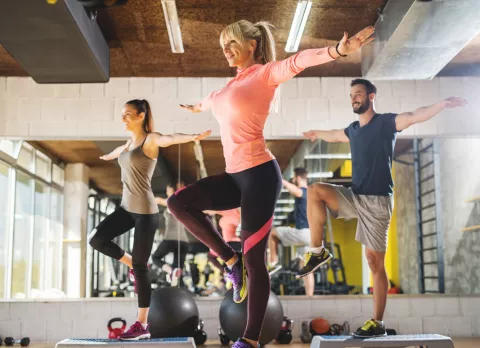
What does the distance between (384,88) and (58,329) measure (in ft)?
14.8

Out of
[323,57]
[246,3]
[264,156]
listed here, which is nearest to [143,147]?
[246,3]

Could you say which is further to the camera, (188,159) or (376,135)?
(188,159)

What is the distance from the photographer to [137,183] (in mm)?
5152

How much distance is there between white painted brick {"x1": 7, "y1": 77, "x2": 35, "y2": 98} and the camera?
7.07m

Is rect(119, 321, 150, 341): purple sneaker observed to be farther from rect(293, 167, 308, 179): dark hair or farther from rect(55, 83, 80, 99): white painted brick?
rect(55, 83, 80, 99): white painted brick

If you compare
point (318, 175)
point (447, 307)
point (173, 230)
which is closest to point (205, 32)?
point (318, 175)

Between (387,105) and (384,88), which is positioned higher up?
(384,88)

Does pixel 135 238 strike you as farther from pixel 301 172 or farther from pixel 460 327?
pixel 460 327

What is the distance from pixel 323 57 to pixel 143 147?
7.69ft

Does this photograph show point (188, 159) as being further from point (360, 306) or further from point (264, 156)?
point (264, 156)

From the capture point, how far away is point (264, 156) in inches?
146

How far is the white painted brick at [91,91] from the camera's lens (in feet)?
23.2

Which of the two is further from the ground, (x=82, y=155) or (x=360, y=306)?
(x=82, y=155)

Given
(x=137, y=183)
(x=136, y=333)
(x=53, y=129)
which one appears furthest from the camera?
(x=53, y=129)
